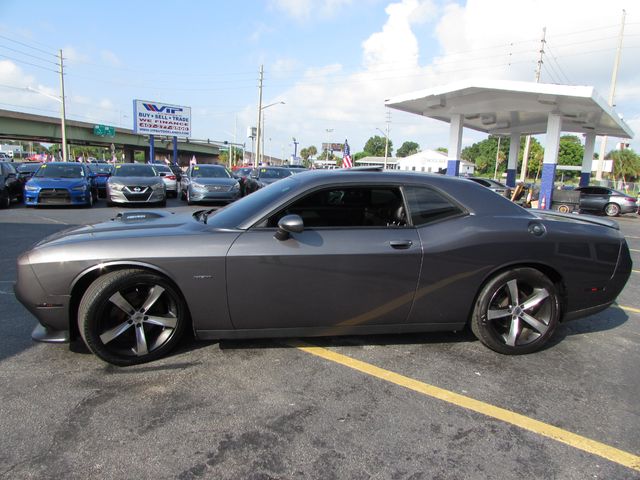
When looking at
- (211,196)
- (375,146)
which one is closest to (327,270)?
(211,196)

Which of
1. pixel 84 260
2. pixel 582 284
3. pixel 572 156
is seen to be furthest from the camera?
pixel 572 156

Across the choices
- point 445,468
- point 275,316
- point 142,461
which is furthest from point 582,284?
point 142,461

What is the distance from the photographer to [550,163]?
2044cm

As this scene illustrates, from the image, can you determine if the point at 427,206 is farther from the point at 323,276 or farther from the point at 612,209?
the point at 612,209

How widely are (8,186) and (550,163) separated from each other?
72.9 feet

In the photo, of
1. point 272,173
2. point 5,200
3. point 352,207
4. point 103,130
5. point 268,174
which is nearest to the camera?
point 352,207

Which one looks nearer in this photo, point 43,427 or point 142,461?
point 142,461

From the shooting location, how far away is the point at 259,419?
8.38 feet

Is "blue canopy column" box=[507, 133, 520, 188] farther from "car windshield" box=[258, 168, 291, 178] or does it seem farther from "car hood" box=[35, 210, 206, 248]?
"car hood" box=[35, 210, 206, 248]

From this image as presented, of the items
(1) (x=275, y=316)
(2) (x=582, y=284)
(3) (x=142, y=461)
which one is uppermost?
(2) (x=582, y=284)

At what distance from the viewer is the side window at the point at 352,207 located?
3.51 meters

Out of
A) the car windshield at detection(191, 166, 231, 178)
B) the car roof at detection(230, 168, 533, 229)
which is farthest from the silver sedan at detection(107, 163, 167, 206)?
the car roof at detection(230, 168, 533, 229)

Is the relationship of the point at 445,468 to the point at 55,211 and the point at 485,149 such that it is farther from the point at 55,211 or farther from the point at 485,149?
the point at 485,149

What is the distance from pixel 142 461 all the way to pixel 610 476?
2.42 metres
